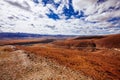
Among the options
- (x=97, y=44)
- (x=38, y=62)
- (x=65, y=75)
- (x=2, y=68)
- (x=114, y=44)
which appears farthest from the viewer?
(x=97, y=44)

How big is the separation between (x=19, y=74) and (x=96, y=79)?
9.45 meters

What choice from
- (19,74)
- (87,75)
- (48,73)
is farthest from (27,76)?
(87,75)

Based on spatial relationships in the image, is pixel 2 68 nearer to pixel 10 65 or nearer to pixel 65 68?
pixel 10 65

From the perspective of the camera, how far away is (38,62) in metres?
21.3

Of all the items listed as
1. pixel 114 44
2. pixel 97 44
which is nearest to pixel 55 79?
pixel 114 44

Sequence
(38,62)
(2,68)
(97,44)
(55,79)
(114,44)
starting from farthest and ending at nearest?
(97,44), (114,44), (38,62), (2,68), (55,79)

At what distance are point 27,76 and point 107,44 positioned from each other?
251ft

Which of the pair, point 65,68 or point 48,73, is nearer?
point 48,73

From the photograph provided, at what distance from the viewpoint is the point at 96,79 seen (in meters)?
17.2

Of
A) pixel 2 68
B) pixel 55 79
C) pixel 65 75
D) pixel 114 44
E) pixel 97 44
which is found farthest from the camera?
pixel 97 44

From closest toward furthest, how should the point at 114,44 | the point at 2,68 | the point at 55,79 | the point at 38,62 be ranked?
the point at 55,79 < the point at 2,68 < the point at 38,62 < the point at 114,44

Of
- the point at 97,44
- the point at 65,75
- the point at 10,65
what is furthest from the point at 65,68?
the point at 97,44

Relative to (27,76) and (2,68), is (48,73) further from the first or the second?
(2,68)

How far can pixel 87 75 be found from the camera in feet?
59.0
